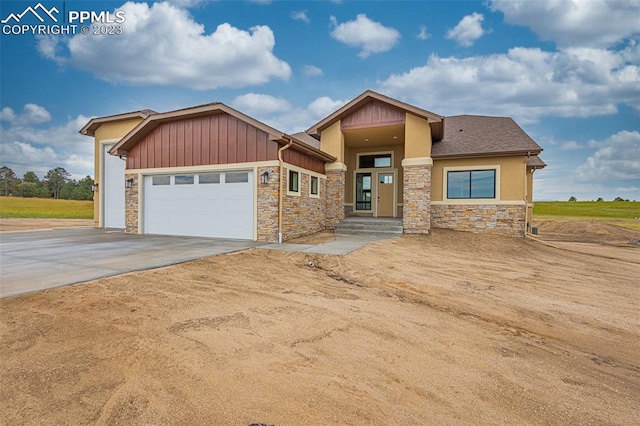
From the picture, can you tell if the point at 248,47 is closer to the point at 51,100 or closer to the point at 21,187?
the point at 51,100

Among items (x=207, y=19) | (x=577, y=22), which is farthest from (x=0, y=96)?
(x=577, y=22)

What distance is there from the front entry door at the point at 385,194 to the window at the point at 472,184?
2941 millimetres

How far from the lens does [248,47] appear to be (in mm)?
14062

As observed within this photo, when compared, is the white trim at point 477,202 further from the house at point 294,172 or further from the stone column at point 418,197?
the stone column at point 418,197

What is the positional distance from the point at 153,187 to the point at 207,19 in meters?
8.17

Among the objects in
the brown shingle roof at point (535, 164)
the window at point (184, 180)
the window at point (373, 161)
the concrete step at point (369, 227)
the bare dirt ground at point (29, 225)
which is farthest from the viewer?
the brown shingle roof at point (535, 164)

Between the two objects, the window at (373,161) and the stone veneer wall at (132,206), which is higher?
the window at (373,161)

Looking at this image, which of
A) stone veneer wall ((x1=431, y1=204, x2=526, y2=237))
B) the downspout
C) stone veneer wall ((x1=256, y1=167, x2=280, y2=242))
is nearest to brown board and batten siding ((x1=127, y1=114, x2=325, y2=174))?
the downspout

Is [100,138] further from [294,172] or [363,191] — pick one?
[363,191]

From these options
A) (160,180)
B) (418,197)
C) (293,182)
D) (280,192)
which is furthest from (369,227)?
(160,180)

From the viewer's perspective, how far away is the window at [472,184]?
1239 centimetres

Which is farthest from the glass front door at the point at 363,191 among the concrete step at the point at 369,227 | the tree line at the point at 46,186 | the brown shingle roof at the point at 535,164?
the tree line at the point at 46,186

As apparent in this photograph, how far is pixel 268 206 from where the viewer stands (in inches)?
383

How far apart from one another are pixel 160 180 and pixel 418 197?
10.5m
